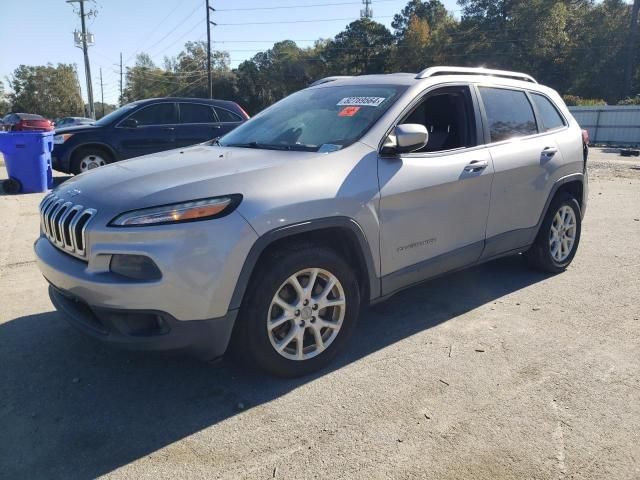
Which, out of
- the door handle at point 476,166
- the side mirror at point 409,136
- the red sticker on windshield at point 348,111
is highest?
the red sticker on windshield at point 348,111

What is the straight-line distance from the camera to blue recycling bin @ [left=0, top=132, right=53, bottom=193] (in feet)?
30.1

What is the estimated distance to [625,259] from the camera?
559 cm

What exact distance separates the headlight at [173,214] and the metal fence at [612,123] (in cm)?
2789

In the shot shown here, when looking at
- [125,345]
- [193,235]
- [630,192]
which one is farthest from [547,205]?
[630,192]

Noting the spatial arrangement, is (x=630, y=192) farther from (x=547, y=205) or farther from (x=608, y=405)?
(x=608, y=405)

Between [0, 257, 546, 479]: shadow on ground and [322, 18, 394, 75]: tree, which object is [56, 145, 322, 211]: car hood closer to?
[0, 257, 546, 479]: shadow on ground

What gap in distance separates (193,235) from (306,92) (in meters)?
2.21

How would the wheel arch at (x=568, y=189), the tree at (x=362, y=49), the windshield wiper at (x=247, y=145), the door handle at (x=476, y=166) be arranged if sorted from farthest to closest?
the tree at (x=362, y=49)
the wheel arch at (x=568, y=189)
the door handle at (x=476, y=166)
the windshield wiper at (x=247, y=145)

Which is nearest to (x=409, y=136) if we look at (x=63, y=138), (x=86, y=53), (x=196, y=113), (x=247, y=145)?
(x=247, y=145)

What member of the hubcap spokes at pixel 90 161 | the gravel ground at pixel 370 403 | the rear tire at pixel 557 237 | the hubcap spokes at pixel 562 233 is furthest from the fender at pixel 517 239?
the hubcap spokes at pixel 90 161

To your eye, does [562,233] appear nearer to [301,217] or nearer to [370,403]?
[370,403]

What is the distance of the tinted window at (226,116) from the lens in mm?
10625

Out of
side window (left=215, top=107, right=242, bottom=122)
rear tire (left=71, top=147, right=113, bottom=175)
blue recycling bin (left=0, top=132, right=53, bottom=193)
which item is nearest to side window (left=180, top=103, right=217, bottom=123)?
side window (left=215, top=107, right=242, bottom=122)

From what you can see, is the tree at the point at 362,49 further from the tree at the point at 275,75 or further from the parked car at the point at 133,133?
the parked car at the point at 133,133
